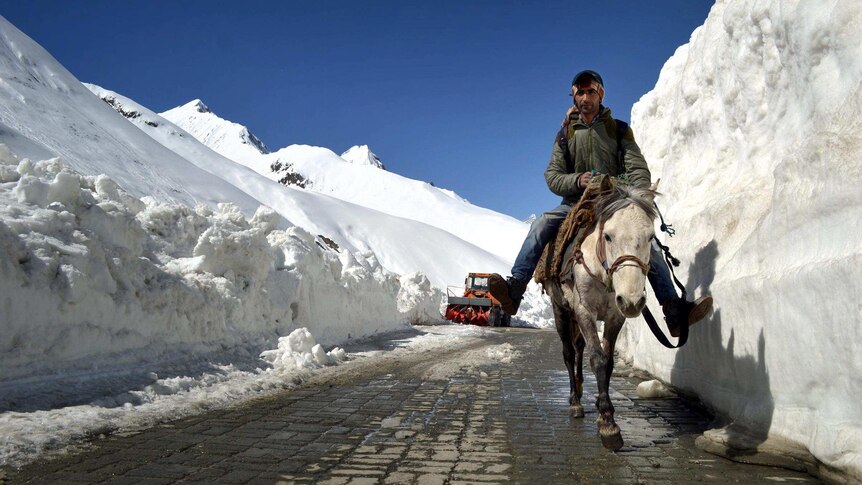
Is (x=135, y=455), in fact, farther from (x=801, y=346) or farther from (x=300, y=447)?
(x=801, y=346)

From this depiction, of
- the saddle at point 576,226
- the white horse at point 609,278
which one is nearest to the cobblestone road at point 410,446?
the white horse at point 609,278

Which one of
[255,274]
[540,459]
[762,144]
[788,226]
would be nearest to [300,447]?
[540,459]

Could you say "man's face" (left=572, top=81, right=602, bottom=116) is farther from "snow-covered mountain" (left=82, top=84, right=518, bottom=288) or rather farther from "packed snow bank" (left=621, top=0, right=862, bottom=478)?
"snow-covered mountain" (left=82, top=84, right=518, bottom=288)

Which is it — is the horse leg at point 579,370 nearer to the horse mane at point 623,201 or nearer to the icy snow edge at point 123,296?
the horse mane at point 623,201

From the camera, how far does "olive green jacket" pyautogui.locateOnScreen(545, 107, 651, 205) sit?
5.90m

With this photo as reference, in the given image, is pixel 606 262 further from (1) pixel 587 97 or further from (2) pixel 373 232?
(2) pixel 373 232

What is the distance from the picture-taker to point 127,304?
659 cm

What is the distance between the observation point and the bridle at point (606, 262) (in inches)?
163

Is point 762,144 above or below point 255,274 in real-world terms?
above

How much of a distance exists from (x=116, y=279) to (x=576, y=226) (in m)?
5.00

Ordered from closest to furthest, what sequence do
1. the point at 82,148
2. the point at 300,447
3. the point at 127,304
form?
the point at 300,447 → the point at 127,304 → the point at 82,148

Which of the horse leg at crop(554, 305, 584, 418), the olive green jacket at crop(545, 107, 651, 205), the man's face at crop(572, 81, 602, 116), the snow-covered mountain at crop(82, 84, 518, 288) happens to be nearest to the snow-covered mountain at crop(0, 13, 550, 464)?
the horse leg at crop(554, 305, 584, 418)

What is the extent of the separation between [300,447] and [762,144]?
16.3 feet

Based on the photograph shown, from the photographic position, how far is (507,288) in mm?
6262
